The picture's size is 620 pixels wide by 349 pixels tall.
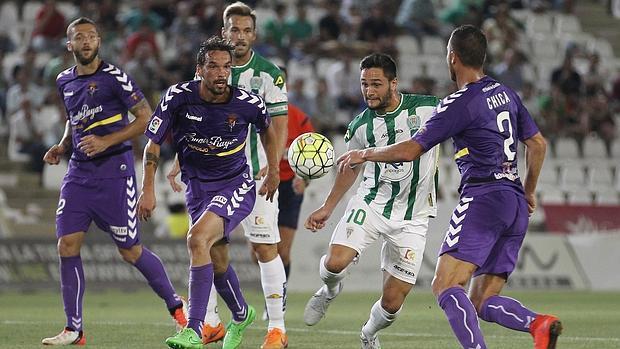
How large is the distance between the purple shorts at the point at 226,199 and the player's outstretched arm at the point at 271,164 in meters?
0.12

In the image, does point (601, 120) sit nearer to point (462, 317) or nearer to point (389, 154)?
point (389, 154)

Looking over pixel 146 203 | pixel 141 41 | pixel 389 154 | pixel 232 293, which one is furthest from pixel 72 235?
pixel 141 41

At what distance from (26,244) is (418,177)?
871 cm

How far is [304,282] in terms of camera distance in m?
18.0

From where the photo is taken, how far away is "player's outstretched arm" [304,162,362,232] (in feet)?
28.7

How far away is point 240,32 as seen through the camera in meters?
10.4

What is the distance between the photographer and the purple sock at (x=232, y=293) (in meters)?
9.77

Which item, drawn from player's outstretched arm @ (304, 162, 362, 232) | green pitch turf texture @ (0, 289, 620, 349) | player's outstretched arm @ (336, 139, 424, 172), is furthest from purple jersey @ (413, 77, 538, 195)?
green pitch turf texture @ (0, 289, 620, 349)

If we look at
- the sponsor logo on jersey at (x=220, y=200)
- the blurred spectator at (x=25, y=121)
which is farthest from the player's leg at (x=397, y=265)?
the blurred spectator at (x=25, y=121)

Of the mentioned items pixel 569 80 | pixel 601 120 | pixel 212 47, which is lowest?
pixel 601 120

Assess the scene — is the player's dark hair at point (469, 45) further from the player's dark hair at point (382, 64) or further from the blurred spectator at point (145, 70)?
the blurred spectator at point (145, 70)

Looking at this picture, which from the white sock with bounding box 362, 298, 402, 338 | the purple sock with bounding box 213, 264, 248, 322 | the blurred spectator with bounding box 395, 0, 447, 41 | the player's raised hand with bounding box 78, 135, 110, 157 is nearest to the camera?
the white sock with bounding box 362, 298, 402, 338

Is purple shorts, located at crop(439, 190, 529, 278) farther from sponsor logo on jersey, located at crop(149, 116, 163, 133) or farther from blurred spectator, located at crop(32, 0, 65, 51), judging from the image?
blurred spectator, located at crop(32, 0, 65, 51)

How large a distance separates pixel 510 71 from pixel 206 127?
14.9 metres
